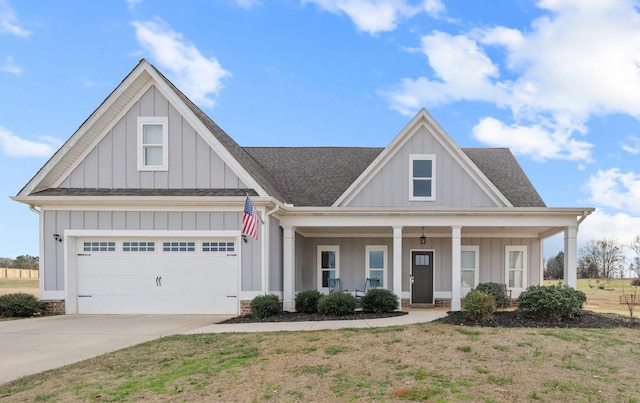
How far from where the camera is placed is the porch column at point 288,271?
14656 millimetres

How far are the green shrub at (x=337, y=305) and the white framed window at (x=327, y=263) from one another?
4751 mm

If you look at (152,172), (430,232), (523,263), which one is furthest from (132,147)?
(523,263)

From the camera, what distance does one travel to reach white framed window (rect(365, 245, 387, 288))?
17.9m

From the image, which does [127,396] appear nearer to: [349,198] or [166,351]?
[166,351]

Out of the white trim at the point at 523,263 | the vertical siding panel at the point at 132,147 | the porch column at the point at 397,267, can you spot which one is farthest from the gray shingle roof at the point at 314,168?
the white trim at the point at 523,263

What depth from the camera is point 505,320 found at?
39.0ft

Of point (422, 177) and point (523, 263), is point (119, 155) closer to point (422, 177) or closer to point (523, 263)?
Answer: point (422, 177)

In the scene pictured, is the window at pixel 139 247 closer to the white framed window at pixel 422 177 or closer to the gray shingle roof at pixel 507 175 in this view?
the white framed window at pixel 422 177

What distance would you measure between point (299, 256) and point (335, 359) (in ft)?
32.8

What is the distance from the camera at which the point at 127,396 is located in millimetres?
6289

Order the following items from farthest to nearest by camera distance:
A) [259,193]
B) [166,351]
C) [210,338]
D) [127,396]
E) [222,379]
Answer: [259,193] → [210,338] → [166,351] → [222,379] → [127,396]

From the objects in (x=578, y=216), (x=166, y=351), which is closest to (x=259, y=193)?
(x=166, y=351)

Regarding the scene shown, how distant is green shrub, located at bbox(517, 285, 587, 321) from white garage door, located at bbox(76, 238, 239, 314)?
7740 millimetres

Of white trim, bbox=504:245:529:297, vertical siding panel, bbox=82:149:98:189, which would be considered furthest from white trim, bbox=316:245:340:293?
vertical siding panel, bbox=82:149:98:189
